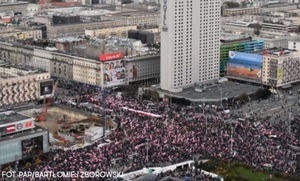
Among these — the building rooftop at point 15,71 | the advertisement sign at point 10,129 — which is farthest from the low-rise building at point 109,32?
the advertisement sign at point 10,129

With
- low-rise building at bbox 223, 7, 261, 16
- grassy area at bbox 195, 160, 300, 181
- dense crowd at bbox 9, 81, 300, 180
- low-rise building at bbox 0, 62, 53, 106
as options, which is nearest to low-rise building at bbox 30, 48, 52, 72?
low-rise building at bbox 0, 62, 53, 106

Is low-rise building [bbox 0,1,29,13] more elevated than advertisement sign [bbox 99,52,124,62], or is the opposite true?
low-rise building [bbox 0,1,29,13]

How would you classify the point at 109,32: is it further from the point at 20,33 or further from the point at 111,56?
the point at 111,56

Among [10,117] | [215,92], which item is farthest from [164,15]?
[10,117]

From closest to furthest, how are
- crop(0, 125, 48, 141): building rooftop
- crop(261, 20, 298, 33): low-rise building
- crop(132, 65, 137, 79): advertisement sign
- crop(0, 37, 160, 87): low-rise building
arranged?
crop(0, 125, 48, 141): building rooftop, crop(0, 37, 160, 87): low-rise building, crop(132, 65, 137, 79): advertisement sign, crop(261, 20, 298, 33): low-rise building

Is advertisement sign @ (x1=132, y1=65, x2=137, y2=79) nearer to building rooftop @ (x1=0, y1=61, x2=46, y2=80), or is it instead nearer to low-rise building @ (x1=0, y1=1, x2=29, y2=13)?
building rooftop @ (x1=0, y1=61, x2=46, y2=80)

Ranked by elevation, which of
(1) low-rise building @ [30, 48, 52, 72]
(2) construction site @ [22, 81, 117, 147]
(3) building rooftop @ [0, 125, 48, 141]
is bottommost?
(2) construction site @ [22, 81, 117, 147]

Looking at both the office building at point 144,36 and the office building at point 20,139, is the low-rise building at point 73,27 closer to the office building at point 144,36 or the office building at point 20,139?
the office building at point 144,36
